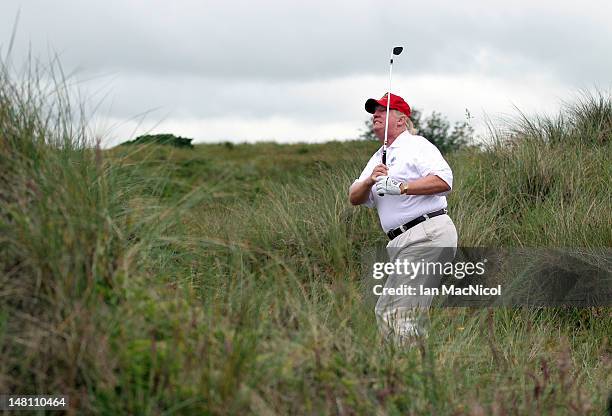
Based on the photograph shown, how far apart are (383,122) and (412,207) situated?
36.0 inches

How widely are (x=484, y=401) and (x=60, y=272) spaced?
2.27m

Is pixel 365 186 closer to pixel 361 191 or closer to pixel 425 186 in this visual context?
pixel 361 191

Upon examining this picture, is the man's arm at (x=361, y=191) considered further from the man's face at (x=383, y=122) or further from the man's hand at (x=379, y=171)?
the man's face at (x=383, y=122)

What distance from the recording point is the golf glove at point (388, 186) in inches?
295

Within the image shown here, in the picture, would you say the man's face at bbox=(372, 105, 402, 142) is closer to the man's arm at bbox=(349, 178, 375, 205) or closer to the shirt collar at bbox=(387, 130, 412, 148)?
the shirt collar at bbox=(387, 130, 412, 148)

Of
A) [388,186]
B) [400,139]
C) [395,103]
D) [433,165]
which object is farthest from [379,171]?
[395,103]

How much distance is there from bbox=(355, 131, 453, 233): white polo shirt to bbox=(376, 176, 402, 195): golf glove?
0.23 m

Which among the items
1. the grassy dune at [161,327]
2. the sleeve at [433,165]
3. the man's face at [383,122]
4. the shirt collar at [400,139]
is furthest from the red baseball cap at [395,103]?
the grassy dune at [161,327]

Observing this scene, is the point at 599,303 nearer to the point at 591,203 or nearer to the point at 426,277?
the point at 591,203

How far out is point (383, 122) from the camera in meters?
8.23

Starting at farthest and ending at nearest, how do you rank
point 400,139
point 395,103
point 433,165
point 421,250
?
point 395,103, point 400,139, point 421,250, point 433,165

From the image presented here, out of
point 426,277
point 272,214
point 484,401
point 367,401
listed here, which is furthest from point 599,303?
point 367,401

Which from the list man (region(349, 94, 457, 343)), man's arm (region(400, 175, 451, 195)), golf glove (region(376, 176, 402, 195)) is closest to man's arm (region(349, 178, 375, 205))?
man (region(349, 94, 457, 343))

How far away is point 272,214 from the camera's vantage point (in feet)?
35.0
